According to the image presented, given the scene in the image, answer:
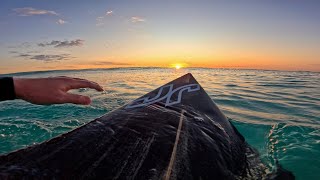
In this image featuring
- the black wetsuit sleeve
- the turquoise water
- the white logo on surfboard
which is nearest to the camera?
the black wetsuit sleeve

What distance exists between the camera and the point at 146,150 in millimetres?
2086

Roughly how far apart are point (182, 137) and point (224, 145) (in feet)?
1.73

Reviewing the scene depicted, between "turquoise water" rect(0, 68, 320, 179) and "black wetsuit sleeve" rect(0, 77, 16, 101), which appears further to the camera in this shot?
"turquoise water" rect(0, 68, 320, 179)

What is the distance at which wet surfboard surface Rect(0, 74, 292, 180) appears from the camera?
5.47 ft

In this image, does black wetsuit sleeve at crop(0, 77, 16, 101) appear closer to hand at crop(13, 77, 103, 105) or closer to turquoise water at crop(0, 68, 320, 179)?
hand at crop(13, 77, 103, 105)

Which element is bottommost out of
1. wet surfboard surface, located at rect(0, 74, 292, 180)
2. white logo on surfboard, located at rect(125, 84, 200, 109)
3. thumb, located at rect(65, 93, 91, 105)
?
wet surfboard surface, located at rect(0, 74, 292, 180)

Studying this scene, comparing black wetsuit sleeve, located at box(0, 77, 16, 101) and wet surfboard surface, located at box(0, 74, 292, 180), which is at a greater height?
black wetsuit sleeve, located at box(0, 77, 16, 101)

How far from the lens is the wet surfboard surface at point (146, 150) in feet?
5.47

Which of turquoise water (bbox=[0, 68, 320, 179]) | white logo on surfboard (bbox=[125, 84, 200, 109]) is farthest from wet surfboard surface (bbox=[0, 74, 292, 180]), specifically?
turquoise water (bbox=[0, 68, 320, 179])

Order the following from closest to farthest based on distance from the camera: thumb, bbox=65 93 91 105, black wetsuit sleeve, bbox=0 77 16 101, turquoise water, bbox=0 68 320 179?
black wetsuit sleeve, bbox=0 77 16 101
thumb, bbox=65 93 91 105
turquoise water, bbox=0 68 320 179

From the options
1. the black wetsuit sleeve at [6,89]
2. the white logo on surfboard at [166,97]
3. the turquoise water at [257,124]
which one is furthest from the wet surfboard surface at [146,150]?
the turquoise water at [257,124]

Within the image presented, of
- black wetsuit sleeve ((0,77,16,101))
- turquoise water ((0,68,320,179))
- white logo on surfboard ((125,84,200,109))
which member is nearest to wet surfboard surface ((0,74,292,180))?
white logo on surfboard ((125,84,200,109))

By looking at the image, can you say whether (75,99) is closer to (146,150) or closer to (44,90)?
(44,90)

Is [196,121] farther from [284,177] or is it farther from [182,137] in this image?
[284,177]
